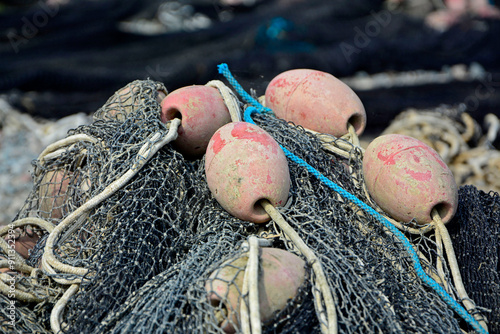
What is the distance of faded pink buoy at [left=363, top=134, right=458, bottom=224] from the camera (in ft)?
6.30

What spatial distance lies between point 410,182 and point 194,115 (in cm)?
91

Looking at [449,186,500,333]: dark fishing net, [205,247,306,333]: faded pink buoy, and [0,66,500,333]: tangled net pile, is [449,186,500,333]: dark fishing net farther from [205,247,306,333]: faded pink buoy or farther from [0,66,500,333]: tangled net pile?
[205,247,306,333]: faded pink buoy

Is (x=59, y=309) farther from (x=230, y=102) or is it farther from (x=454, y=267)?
(x=454, y=267)

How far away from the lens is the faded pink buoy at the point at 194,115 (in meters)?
2.13

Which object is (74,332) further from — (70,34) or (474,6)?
(474,6)

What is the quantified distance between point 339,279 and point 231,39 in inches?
169

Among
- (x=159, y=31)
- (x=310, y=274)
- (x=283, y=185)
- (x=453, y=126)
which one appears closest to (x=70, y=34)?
(x=159, y=31)

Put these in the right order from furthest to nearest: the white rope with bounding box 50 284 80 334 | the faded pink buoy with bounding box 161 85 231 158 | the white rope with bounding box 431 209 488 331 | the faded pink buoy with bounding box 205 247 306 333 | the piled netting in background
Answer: the piled netting in background < the faded pink buoy with bounding box 161 85 231 158 < the white rope with bounding box 431 209 488 331 < the white rope with bounding box 50 284 80 334 < the faded pink buoy with bounding box 205 247 306 333

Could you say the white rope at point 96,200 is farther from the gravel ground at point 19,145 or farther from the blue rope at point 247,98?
the gravel ground at point 19,145

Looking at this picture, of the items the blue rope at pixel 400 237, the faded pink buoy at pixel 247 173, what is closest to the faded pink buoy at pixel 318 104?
the blue rope at pixel 400 237

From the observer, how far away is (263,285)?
4.92 ft

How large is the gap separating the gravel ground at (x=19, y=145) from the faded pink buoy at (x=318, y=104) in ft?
6.58

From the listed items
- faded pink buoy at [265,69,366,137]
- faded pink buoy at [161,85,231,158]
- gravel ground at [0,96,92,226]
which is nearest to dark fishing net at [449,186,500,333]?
faded pink buoy at [265,69,366,137]

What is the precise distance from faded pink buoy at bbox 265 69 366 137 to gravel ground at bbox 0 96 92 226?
2006mm
